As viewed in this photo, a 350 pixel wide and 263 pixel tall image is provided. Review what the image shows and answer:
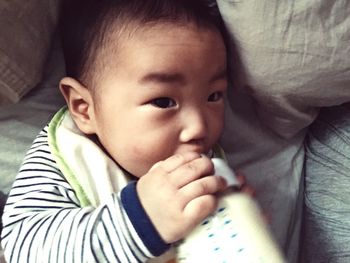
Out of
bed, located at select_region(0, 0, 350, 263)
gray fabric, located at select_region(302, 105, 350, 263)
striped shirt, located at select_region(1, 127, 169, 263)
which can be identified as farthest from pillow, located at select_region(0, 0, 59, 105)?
gray fabric, located at select_region(302, 105, 350, 263)

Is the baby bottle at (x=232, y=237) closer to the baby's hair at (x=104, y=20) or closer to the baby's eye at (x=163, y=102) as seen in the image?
the baby's eye at (x=163, y=102)

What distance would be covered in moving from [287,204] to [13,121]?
48cm

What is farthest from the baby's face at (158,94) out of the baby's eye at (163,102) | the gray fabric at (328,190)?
the gray fabric at (328,190)

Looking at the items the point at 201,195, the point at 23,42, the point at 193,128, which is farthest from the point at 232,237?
the point at 23,42

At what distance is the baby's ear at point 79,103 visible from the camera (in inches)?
35.6

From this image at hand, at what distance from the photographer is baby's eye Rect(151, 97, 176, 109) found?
0.85m

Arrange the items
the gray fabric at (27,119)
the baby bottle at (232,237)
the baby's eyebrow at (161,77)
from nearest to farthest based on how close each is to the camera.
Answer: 1. the baby bottle at (232,237)
2. the baby's eyebrow at (161,77)
3. the gray fabric at (27,119)

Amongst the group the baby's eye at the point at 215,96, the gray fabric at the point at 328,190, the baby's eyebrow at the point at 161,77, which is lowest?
the gray fabric at the point at 328,190

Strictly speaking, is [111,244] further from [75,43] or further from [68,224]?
[75,43]

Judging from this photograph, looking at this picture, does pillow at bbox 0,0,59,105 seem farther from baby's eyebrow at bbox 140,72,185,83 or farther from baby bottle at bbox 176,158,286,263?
baby bottle at bbox 176,158,286,263

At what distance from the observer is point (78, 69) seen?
3.00 ft

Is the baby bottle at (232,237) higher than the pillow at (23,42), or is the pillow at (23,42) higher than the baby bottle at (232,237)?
the pillow at (23,42)

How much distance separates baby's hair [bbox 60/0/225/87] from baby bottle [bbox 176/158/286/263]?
246 mm

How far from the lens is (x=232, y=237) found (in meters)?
0.71
